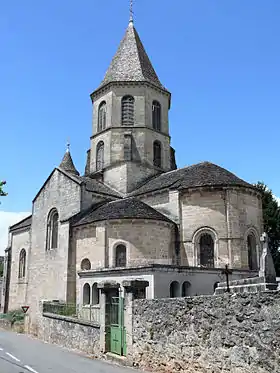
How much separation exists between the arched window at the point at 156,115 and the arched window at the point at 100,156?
4664 millimetres

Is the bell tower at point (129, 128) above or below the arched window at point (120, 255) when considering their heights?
above

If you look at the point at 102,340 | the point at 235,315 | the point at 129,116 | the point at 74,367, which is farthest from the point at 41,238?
the point at 235,315

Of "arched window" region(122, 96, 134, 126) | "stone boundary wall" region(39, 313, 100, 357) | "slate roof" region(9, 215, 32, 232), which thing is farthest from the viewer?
"slate roof" region(9, 215, 32, 232)

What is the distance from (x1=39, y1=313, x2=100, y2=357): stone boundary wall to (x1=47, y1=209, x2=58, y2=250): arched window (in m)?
7.90

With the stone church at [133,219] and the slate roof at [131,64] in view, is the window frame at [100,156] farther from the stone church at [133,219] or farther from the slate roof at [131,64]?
the slate roof at [131,64]

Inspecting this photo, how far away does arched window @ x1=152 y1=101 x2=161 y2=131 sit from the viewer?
32906 mm

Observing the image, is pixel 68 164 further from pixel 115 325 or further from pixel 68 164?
pixel 115 325

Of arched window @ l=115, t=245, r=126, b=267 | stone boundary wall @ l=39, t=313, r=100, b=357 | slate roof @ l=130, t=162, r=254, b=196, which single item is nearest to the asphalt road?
stone boundary wall @ l=39, t=313, r=100, b=357

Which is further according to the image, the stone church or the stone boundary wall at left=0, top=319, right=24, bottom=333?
the stone boundary wall at left=0, top=319, right=24, bottom=333

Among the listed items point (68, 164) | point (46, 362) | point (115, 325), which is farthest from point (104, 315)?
point (68, 164)

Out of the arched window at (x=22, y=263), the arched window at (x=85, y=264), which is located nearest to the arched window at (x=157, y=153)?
the arched window at (x=85, y=264)

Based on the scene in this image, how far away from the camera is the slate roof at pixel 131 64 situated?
32.8 m

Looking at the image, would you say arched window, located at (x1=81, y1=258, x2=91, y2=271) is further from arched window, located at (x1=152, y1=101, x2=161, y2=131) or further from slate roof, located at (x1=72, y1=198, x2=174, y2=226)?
arched window, located at (x1=152, y1=101, x2=161, y2=131)

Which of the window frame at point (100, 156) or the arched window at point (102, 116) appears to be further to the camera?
the arched window at point (102, 116)
